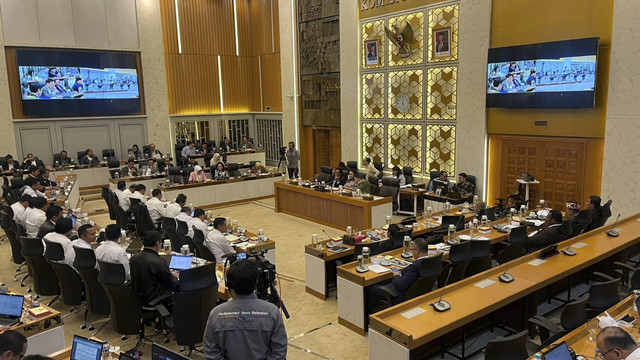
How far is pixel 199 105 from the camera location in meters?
19.4

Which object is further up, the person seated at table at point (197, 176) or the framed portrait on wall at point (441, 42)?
the framed portrait on wall at point (441, 42)

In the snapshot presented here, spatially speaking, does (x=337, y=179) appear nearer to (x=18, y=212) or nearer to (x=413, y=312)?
(x=18, y=212)

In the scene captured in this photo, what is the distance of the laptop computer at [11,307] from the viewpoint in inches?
173

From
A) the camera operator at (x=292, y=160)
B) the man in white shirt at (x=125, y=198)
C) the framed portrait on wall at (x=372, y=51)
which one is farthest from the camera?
the camera operator at (x=292, y=160)

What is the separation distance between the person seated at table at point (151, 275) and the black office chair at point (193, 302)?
0.63 metres

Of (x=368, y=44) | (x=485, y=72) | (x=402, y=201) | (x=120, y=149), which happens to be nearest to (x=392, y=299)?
(x=402, y=201)

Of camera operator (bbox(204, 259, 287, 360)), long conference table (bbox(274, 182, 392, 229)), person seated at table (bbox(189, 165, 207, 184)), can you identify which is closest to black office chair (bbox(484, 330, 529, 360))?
camera operator (bbox(204, 259, 287, 360))

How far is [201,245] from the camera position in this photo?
6762 mm

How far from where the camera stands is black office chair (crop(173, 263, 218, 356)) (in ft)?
15.1

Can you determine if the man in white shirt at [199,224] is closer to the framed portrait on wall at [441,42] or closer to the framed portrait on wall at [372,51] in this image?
the framed portrait on wall at [441,42]

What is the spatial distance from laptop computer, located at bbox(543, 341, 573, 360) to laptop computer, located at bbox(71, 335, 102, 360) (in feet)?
10.5

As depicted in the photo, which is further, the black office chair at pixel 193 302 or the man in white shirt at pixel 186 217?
the man in white shirt at pixel 186 217

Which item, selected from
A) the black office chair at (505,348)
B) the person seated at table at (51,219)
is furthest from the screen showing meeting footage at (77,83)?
the black office chair at (505,348)

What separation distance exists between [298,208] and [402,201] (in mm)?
2619
